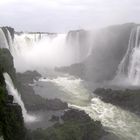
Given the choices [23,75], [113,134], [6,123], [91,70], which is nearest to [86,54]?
[91,70]

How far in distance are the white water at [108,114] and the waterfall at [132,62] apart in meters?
6.32

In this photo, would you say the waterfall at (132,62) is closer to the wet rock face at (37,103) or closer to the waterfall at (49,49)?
the waterfall at (49,49)

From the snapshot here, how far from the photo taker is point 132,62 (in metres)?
42.2

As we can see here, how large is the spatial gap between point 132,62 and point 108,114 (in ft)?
48.4

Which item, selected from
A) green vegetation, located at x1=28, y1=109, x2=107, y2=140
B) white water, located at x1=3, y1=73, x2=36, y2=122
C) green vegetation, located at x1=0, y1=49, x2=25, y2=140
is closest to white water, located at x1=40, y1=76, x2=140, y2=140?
green vegetation, located at x1=28, y1=109, x2=107, y2=140

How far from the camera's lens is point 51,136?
850 inches

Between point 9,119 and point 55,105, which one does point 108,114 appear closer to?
point 55,105

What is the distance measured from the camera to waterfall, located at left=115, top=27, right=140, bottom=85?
41.2m

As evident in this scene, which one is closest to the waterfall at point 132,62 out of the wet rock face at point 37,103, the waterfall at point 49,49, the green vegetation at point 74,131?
the waterfall at point 49,49

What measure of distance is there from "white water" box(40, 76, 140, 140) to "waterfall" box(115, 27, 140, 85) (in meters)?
6.32

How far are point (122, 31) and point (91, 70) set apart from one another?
690 cm

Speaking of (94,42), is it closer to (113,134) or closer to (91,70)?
(91,70)

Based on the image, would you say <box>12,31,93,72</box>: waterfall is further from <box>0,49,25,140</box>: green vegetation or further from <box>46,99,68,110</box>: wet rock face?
<box>0,49,25,140</box>: green vegetation

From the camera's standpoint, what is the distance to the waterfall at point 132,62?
135ft
